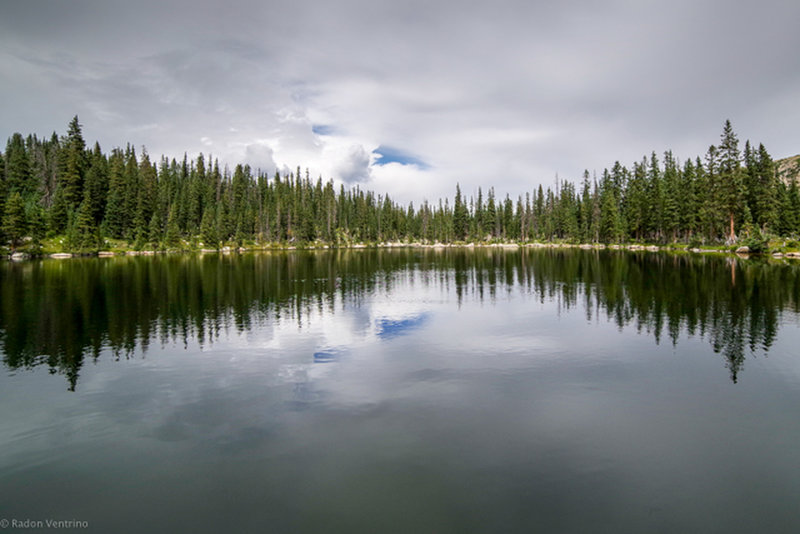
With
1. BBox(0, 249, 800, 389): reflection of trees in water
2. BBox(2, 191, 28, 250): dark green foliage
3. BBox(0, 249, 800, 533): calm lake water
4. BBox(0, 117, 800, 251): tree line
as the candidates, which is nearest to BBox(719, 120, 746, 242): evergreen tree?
BBox(0, 117, 800, 251): tree line

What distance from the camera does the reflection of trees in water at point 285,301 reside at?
23562 millimetres

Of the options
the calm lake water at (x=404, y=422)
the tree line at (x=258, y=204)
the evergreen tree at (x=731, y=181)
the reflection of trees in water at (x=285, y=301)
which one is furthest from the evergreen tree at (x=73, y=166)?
the evergreen tree at (x=731, y=181)

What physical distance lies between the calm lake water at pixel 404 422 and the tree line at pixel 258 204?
86268 millimetres

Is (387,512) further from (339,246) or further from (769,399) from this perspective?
(339,246)

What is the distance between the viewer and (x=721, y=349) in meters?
21.2

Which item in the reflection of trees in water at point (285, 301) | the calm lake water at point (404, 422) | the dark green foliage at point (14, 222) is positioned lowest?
the calm lake water at point (404, 422)

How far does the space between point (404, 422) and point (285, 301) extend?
1055 inches

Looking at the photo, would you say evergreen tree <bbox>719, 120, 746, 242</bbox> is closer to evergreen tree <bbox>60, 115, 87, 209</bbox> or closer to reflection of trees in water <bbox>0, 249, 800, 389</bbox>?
reflection of trees in water <bbox>0, 249, 800, 389</bbox>

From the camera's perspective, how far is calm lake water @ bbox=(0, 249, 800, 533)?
9.27m

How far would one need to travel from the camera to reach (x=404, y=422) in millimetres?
13461

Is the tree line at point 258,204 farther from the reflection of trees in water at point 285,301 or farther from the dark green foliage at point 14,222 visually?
the reflection of trees in water at point 285,301

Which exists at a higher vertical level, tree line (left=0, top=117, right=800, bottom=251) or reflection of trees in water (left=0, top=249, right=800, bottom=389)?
tree line (left=0, top=117, right=800, bottom=251)

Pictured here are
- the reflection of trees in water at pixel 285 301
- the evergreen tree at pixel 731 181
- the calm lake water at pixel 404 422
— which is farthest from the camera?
the evergreen tree at pixel 731 181

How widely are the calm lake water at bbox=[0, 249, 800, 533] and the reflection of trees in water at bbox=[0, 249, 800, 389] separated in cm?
37
